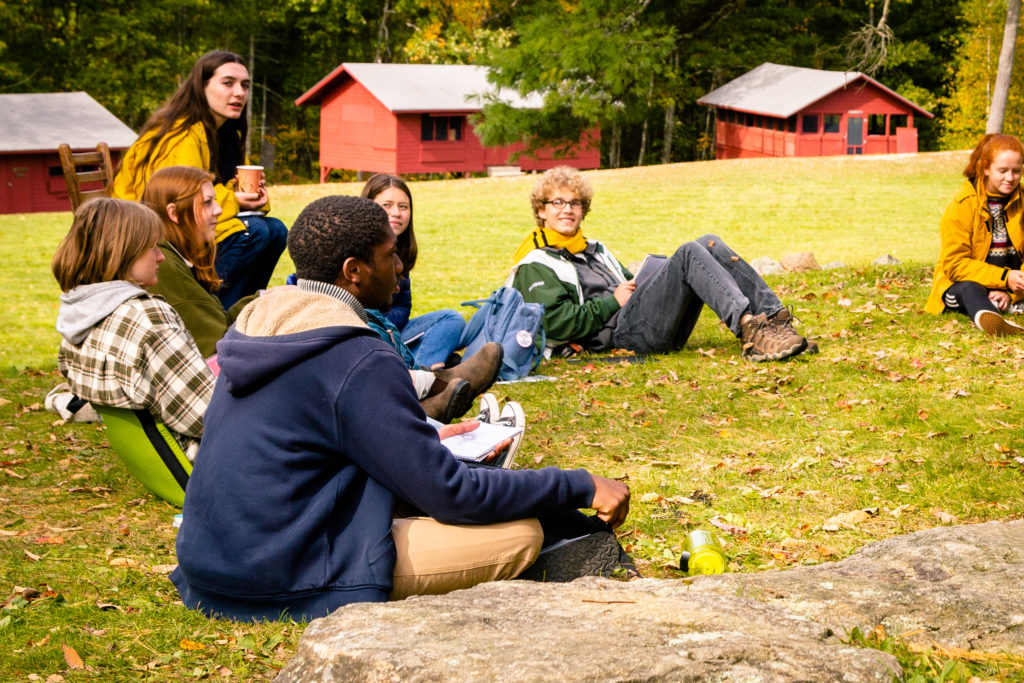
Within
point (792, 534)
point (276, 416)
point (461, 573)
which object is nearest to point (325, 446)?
point (276, 416)

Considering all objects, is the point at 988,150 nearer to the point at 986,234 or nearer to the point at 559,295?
the point at 986,234

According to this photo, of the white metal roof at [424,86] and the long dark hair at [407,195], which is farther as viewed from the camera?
the white metal roof at [424,86]

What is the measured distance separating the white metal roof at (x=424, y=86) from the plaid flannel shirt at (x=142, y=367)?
37542mm

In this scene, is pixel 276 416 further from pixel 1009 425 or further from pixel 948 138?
pixel 948 138

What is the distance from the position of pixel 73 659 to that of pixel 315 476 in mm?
1025

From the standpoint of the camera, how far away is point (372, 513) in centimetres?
340

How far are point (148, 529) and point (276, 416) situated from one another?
2.08 m

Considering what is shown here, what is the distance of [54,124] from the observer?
38625 millimetres

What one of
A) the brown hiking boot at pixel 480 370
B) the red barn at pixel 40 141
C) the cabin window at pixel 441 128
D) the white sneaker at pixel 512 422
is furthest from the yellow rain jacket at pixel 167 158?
the cabin window at pixel 441 128

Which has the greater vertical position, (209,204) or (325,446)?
(209,204)

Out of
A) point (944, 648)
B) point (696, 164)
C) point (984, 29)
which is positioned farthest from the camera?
point (984, 29)

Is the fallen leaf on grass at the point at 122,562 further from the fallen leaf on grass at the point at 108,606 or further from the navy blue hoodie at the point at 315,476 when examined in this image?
the navy blue hoodie at the point at 315,476

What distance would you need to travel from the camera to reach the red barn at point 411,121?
4247 centimetres

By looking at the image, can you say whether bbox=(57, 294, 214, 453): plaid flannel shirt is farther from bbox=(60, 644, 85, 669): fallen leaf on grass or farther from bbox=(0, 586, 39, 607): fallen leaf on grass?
bbox=(60, 644, 85, 669): fallen leaf on grass
